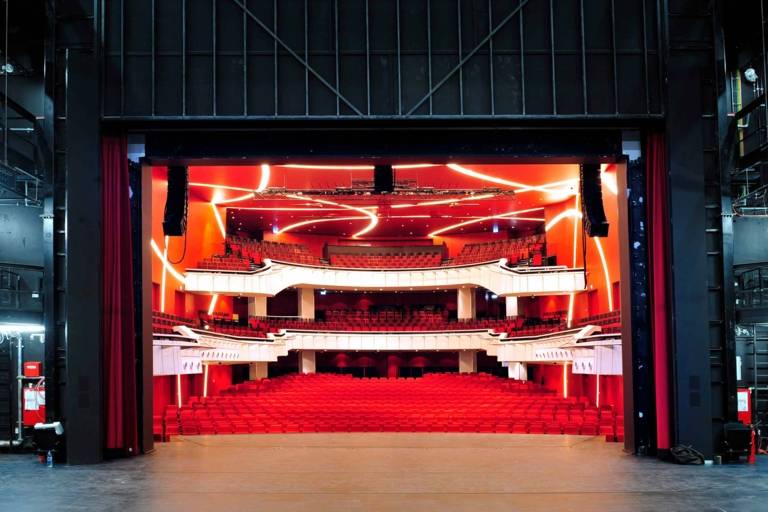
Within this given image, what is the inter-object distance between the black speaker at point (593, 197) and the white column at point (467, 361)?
91.4 feet

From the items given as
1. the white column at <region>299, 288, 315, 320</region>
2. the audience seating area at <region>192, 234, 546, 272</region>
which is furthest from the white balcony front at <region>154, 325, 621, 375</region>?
the audience seating area at <region>192, 234, 546, 272</region>

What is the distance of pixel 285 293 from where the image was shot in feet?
164

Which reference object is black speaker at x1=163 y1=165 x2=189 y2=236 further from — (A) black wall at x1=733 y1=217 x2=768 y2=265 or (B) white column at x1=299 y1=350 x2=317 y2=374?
(B) white column at x1=299 y1=350 x2=317 y2=374

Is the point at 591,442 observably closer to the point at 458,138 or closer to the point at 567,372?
the point at 458,138

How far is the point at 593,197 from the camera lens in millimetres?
17734

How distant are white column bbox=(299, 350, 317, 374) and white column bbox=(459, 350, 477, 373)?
7.90 m

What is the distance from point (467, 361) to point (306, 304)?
9.29 metres

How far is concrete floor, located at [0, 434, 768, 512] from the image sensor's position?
10.8 m

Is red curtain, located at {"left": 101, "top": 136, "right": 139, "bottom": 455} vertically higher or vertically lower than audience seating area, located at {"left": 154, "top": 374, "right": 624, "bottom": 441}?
higher

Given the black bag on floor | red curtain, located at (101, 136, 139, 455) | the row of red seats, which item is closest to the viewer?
the black bag on floor

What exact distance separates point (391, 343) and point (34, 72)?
26352mm

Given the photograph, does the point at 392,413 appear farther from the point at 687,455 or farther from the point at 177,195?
the point at 687,455

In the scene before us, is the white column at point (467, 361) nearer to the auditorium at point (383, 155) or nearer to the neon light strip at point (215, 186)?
the neon light strip at point (215, 186)

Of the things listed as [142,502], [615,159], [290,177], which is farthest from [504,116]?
[290,177]
